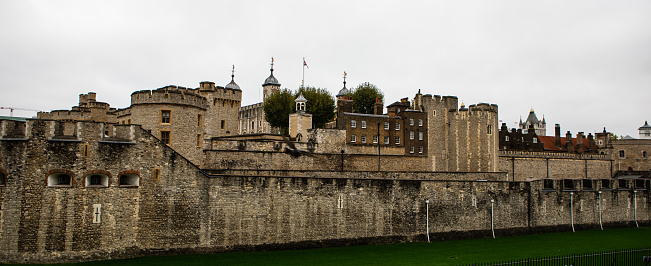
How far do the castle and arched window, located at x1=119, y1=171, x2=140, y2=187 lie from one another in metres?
0.06

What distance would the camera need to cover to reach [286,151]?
143ft

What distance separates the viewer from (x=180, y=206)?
27.7m

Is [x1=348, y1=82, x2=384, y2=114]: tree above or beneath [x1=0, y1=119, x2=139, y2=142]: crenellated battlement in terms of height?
above

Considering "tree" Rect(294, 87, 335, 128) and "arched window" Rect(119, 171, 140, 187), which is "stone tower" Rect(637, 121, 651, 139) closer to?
"tree" Rect(294, 87, 335, 128)

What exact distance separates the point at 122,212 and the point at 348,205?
1249cm

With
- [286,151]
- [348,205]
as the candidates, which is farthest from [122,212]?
[286,151]

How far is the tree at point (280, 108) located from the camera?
68.2 meters

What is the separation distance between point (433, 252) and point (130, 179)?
16.4 meters

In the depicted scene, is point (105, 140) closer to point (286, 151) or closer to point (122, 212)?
point (122, 212)

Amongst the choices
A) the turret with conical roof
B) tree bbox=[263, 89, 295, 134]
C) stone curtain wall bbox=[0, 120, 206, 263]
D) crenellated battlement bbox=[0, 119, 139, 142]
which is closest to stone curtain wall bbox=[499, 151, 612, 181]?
tree bbox=[263, 89, 295, 134]

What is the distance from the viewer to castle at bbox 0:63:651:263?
2503 centimetres

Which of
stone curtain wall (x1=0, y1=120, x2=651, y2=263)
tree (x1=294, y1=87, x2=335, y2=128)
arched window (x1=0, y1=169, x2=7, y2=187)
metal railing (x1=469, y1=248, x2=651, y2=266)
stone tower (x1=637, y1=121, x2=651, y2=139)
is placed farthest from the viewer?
stone tower (x1=637, y1=121, x2=651, y2=139)

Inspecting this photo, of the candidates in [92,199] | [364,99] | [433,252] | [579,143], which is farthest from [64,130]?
[579,143]

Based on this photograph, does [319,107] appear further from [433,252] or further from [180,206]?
[180,206]
